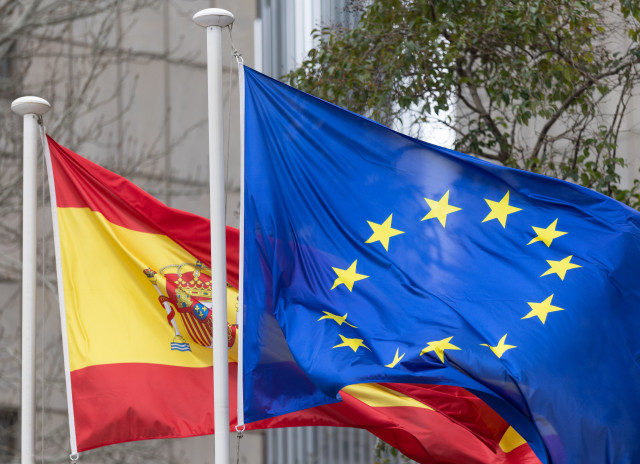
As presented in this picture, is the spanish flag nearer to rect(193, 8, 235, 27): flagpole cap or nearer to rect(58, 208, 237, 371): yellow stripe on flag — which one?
rect(58, 208, 237, 371): yellow stripe on flag

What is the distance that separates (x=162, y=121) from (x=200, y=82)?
3.06 feet

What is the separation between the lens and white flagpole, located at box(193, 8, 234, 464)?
240 inches

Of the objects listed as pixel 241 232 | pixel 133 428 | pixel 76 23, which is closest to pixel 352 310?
pixel 241 232

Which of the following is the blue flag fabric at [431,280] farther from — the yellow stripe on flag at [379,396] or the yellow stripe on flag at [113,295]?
the yellow stripe on flag at [113,295]

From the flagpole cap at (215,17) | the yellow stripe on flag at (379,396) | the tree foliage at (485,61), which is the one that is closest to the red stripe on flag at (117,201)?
the flagpole cap at (215,17)

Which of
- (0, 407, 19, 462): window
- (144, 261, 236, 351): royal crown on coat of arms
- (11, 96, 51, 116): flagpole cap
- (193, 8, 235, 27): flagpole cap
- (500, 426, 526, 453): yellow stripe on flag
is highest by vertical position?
(193, 8, 235, 27): flagpole cap

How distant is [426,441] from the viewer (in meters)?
6.66

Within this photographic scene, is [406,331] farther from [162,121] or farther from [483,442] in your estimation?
[162,121]

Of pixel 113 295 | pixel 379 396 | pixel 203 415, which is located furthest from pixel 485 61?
pixel 203 415

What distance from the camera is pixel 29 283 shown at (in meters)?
6.95

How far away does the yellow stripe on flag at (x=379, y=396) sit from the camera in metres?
6.86

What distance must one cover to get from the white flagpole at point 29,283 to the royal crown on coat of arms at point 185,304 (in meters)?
0.78

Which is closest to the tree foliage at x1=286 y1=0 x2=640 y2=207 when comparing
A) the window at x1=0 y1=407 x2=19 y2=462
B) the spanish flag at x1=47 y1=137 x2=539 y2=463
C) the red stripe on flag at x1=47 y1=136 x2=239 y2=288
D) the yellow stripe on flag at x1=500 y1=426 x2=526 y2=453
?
the red stripe on flag at x1=47 y1=136 x2=239 y2=288

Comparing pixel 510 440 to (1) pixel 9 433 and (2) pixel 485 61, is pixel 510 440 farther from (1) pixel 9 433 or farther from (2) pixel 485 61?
(1) pixel 9 433
